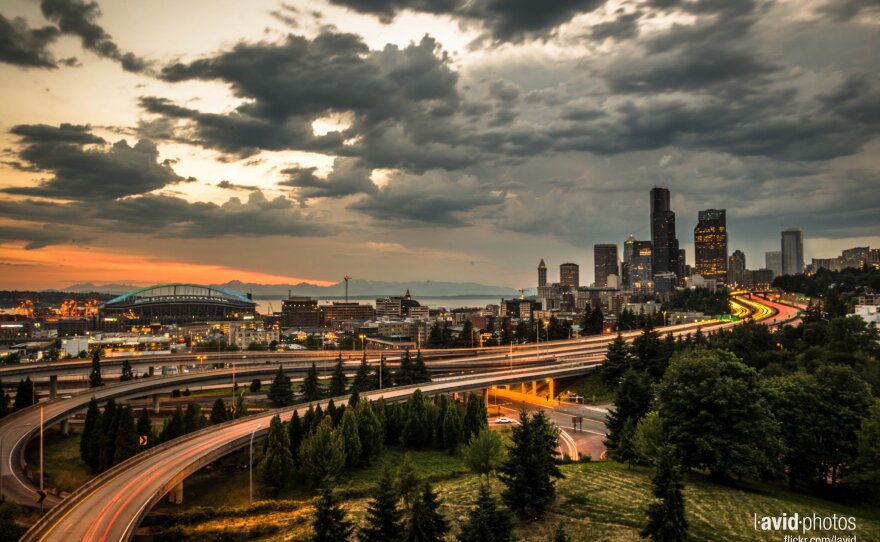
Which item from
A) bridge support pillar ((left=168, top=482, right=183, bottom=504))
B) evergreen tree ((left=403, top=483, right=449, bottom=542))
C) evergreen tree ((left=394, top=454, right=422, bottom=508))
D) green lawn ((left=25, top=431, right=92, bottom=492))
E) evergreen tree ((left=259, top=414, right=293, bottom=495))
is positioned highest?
evergreen tree ((left=403, top=483, right=449, bottom=542))

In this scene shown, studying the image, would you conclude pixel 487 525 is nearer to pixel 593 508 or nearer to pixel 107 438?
pixel 593 508

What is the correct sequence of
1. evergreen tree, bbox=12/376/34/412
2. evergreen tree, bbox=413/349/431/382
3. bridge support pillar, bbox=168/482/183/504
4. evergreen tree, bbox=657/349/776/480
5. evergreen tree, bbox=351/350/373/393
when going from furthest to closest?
evergreen tree, bbox=413/349/431/382, evergreen tree, bbox=351/350/373/393, evergreen tree, bbox=12/376/34/412, bridge support pillar, bbox=168/482/183/504, evergreen tree, bbox=657/349/776/480

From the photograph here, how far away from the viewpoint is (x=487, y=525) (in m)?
26.6

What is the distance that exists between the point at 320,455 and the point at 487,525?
2653 centimetres

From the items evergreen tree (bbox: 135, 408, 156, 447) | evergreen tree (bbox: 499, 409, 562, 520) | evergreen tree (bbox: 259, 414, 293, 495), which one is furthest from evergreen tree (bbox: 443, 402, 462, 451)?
evergreen tree (bbox: 135, 408, 156, 447)

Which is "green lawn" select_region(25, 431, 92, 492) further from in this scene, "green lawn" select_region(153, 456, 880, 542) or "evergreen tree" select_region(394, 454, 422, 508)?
"evergreen tree" select_region(394, 454, 422, 508)

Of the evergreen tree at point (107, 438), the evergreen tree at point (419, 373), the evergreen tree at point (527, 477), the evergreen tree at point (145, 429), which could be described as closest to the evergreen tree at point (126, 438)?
the evergreen tree at point (107, 438)

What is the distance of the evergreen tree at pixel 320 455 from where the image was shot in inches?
1922

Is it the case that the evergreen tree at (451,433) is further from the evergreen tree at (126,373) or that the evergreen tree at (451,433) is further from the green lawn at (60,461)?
the evergreen tree at (126,373)

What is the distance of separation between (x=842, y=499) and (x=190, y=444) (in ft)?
189

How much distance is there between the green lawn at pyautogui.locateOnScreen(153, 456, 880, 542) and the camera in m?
33.7

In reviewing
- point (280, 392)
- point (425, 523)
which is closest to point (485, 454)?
point (425, 523)

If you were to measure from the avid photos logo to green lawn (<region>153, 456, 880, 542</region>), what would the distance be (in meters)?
0.55

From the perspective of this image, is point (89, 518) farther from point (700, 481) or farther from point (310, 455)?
point (700, 481)
